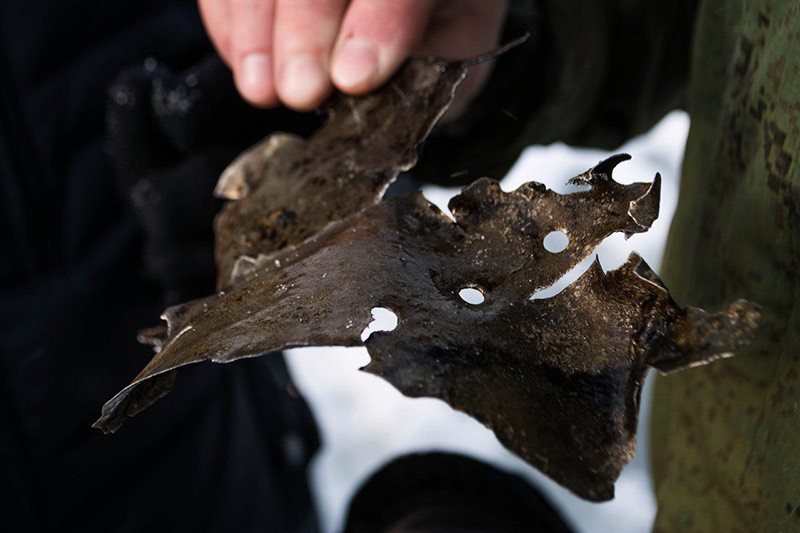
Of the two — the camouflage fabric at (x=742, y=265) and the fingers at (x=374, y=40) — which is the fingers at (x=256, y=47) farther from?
the camouflage fabric at (x=742, y=265)

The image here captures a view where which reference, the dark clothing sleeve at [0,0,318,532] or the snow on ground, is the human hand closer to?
the dark clothing sleeve at [0,0,318,532]

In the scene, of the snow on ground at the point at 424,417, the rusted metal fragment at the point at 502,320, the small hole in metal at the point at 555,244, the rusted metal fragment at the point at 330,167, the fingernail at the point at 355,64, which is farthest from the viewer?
the snow on ground at the point at 424,417

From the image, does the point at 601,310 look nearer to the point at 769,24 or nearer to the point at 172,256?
the point at 769,24

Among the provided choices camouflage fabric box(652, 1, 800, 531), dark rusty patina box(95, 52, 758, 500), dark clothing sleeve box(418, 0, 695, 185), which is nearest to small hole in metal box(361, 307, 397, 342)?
dark rusty patina box(95, 52, 758, 500)

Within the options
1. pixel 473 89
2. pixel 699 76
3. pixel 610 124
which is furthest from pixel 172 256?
pixel 699 76

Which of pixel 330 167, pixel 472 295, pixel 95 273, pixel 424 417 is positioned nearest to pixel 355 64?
pixel 330 167

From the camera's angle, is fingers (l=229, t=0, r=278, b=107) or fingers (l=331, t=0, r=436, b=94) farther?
fingers (l=229, t=0, r=278, b=107)

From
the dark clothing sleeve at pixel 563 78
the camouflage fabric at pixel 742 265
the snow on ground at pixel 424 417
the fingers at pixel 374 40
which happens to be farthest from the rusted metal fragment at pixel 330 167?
the snow on ground at pixel 424 417
